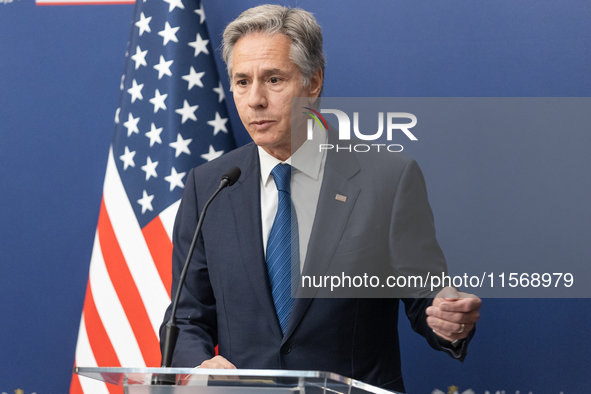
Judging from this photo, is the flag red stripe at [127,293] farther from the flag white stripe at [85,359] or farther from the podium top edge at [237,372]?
the podium top edge at [237,372]

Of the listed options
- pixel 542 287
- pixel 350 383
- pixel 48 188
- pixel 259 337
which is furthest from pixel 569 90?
pixel 48 188

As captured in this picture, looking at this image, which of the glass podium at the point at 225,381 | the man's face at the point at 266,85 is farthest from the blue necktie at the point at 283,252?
the glass podium at the point at 225,381

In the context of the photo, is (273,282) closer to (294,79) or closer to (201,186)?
(201,186)

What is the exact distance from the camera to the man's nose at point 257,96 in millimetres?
1438

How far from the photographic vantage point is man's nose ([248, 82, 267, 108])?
1438mm

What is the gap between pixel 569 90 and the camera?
2.07 m

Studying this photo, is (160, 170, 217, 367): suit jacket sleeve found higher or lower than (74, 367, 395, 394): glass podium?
higher

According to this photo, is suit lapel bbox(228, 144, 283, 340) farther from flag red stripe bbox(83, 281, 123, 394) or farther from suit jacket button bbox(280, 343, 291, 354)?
flag red stripe bbox(83, 281, 123, 394)

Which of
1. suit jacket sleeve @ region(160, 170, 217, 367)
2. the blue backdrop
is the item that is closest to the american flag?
the blue backdrop

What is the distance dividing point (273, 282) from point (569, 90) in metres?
1.47

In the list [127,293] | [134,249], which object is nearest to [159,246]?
[134,249]

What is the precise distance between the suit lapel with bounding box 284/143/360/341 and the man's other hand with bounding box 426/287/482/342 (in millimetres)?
322

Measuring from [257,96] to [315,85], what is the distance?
0.72 ft

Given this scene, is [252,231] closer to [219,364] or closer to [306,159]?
[306,159]
